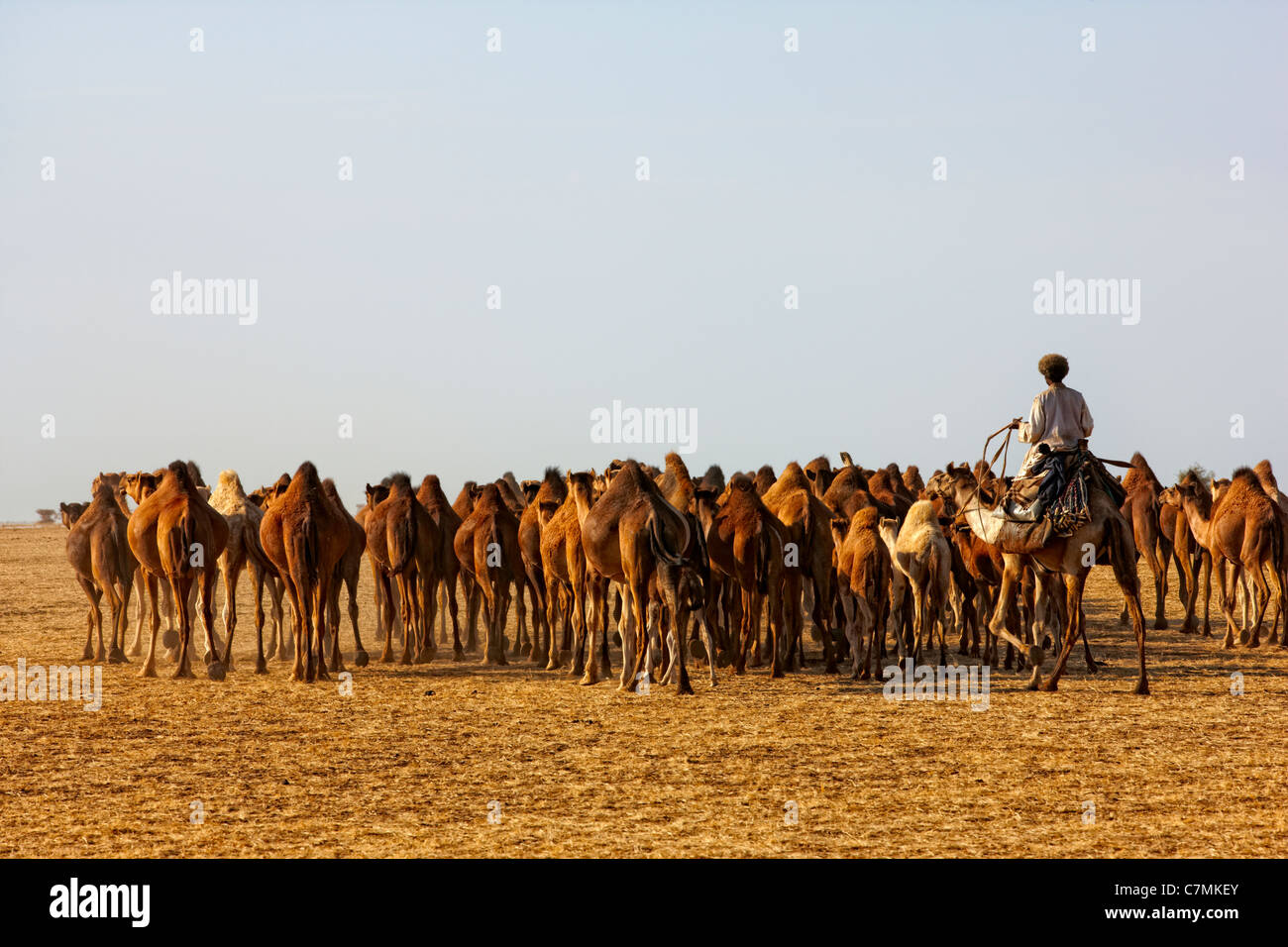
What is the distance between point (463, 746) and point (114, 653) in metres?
8.82

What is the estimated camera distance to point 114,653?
61.3ft

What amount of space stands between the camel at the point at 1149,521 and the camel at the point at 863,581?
7209mm

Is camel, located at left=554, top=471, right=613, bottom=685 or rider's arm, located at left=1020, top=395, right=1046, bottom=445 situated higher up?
rider's arm, located at left=1020, top=395, right=1046, bottom=445

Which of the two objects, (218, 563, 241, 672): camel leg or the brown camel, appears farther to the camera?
(218, 563, 241, 672): camel leg

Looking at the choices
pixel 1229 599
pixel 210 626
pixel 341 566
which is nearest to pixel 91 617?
pixel 210 626

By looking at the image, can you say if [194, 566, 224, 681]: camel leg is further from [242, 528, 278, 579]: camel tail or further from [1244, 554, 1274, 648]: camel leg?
[1244, 554, 1274, 648]: camel leg

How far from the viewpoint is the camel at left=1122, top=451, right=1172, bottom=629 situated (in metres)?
22.2

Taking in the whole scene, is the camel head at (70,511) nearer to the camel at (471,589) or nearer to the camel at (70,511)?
the camel at (70,511)

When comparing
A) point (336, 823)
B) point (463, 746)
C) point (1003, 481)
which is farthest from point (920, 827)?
point (1003, 481)

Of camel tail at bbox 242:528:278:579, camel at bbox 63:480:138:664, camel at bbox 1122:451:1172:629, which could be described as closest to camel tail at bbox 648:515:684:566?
camel tail at bbox 242:528:278:579

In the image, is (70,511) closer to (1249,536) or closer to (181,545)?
(181,545)

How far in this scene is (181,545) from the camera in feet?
53.8

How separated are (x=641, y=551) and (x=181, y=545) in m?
5.62

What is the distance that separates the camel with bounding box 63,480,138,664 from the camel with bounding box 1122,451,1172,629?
15.2 meters
